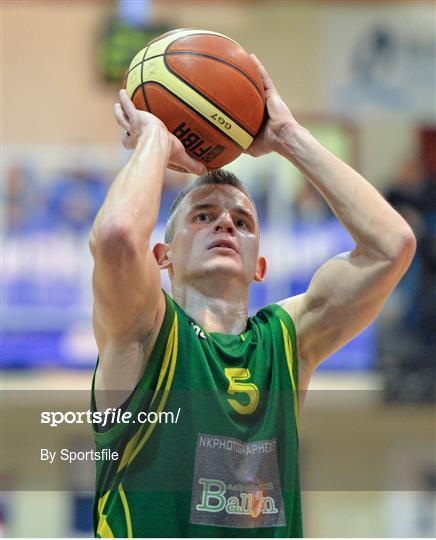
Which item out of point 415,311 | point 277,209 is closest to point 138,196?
point 277,209

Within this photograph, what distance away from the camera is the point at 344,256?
307 centimetres

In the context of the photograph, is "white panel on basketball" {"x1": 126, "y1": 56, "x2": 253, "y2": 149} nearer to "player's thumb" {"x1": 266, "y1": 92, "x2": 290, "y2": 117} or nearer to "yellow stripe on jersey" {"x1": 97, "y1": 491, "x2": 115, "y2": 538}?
"player's thumb" {"x1": 266, "y1": 92, "x2": 290, "y2": 117}

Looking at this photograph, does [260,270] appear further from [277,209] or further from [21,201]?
[21,201]

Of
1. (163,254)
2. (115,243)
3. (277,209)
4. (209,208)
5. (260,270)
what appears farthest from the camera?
(277,209)

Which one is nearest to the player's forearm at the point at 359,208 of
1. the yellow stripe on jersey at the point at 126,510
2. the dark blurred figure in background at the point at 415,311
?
the yellow stripe on jersey at the point at 126,510

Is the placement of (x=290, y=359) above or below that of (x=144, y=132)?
below

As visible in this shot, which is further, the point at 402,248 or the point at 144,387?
the point at 402,248

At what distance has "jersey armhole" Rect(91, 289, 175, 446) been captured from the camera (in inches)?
108

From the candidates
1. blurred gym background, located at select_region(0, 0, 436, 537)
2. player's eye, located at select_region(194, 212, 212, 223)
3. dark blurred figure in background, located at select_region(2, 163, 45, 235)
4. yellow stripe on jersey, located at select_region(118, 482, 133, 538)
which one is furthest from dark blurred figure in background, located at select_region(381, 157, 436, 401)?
yellow stripe on jersey, located at select_region(118, 482, 133, 538)

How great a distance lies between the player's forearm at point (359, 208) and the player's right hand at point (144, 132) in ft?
1.19

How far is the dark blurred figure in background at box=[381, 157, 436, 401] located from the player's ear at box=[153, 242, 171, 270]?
536 centimetres

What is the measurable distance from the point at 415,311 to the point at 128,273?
6.44 m

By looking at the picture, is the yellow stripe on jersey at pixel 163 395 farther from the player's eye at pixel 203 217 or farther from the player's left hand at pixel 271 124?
the player's left hand at pixel 271 124

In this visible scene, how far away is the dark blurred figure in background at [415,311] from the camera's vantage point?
832 centimetres
